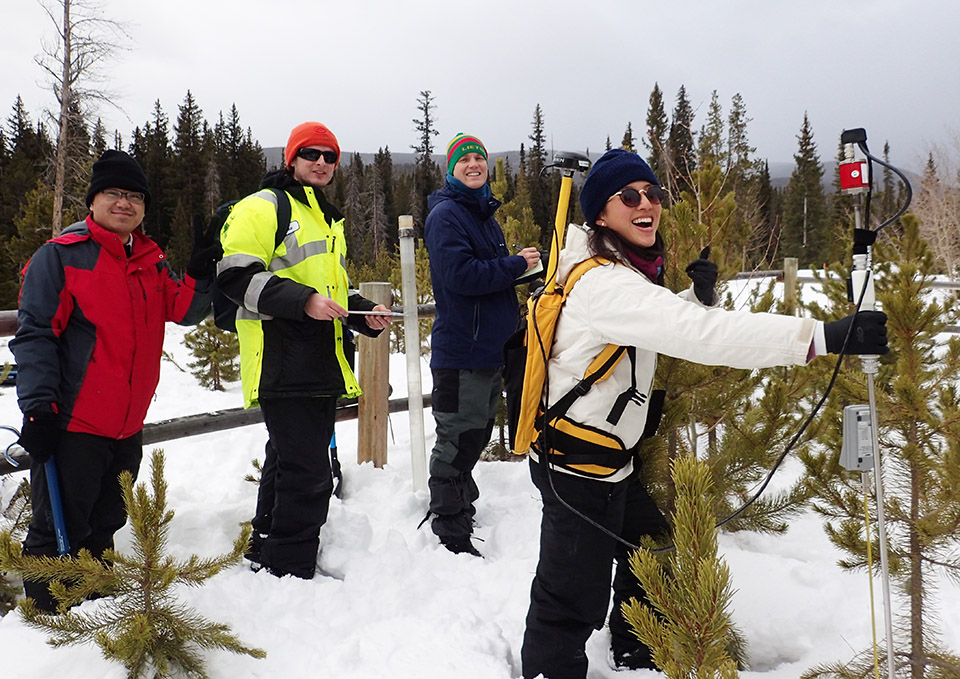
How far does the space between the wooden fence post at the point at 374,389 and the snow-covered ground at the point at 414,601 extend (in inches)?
14.8

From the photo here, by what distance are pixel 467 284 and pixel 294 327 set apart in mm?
927

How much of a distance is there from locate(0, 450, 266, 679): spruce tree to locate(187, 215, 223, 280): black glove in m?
1.12

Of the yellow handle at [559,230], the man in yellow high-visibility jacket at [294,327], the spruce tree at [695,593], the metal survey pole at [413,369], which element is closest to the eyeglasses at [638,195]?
the yellow handle at [559,230]

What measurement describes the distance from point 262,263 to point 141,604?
4.44 ft

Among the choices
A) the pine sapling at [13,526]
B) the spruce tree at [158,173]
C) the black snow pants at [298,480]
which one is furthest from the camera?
the spruce tree at [158,173]

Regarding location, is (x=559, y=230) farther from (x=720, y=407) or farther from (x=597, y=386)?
(x=720, y=407)

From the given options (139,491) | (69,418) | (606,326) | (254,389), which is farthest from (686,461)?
(69,418)

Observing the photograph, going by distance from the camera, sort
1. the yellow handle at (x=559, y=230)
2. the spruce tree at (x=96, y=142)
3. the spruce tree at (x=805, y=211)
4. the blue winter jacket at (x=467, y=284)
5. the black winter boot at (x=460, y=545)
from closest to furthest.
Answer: the yellow handle at (x=559, y=230), the blue winter jacket at (x=467, y=284), the black winter boot at (x=460, y=545), the spruce tree at (x=96, y=142), the spruce tree at (x=805, y=211)

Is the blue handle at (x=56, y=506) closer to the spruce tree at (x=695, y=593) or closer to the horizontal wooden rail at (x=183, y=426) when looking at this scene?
the horizontal wooden rail at (x=183, y=426)

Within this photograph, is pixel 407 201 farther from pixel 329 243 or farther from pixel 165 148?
pixel 329 243

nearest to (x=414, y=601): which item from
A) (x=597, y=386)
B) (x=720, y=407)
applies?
(x=597, y=386)

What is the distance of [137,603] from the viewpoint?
6.54 feet

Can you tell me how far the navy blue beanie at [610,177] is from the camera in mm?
1985

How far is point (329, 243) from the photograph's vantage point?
9.63 ft
